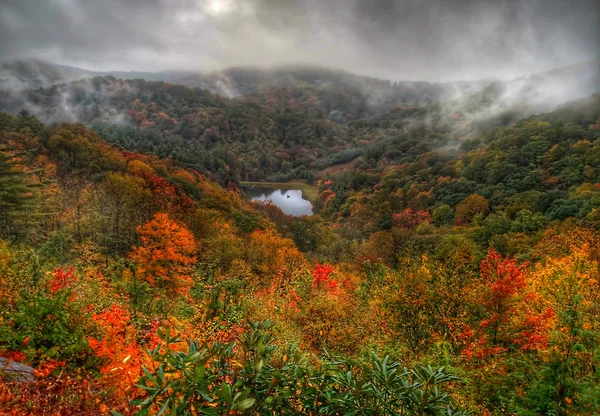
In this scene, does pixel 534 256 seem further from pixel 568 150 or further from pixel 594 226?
pixel 568 150

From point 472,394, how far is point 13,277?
68.3 feet

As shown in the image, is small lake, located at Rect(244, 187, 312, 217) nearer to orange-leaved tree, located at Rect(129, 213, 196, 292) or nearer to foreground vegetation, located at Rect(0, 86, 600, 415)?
foreground vegetation, located at Rect(0, 86, 600, 415)

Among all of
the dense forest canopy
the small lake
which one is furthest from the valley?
the small lake

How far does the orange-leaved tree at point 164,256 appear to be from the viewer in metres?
35.4

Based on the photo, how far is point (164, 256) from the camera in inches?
1446

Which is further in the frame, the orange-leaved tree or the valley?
the orange-leaved tree

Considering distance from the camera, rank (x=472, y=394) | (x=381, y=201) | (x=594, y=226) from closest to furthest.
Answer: (x=472, y=394)
(x=594, y=226)
(x=381, y=201)

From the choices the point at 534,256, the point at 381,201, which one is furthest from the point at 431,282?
the point at 381,201

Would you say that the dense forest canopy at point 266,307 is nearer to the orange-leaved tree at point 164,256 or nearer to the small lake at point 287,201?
the orange-leaved tree at point 164,256

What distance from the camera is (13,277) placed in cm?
1619

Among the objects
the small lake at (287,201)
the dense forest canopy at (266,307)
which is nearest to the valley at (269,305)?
the dense forest canopy at (266,307)

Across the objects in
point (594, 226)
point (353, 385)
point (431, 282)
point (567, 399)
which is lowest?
point (594, 226)

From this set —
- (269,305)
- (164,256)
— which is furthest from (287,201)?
(269,305)

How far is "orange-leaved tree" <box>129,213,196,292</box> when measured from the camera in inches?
1393
